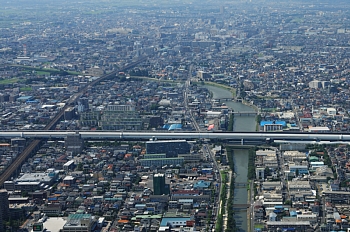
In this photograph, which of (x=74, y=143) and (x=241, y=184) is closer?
(x=241, y=184)

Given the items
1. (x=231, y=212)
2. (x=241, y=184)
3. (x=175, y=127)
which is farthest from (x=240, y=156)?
(x=231, y=212)

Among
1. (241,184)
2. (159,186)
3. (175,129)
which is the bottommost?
(175,129)

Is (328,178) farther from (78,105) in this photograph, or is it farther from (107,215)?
(78,105)

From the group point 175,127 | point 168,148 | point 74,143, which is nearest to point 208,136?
point 175,127

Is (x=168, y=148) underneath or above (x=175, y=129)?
above

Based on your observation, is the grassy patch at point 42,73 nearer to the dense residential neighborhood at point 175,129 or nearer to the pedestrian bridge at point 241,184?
the dense residential neighborhood at point 175,129

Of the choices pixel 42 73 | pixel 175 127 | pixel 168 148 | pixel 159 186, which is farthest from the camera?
pixel 42 73

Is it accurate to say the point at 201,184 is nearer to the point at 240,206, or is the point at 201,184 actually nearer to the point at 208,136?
the point at 240,206

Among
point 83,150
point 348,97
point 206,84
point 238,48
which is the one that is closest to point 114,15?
point 238,48

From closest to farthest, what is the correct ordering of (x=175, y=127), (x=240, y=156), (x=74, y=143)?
(x=240, y=156) → (x=74, y=143) → (x=175, y=127)

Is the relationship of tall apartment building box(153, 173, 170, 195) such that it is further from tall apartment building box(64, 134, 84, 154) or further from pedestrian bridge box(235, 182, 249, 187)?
tall apartment building box(64, 134, 84, 154)
